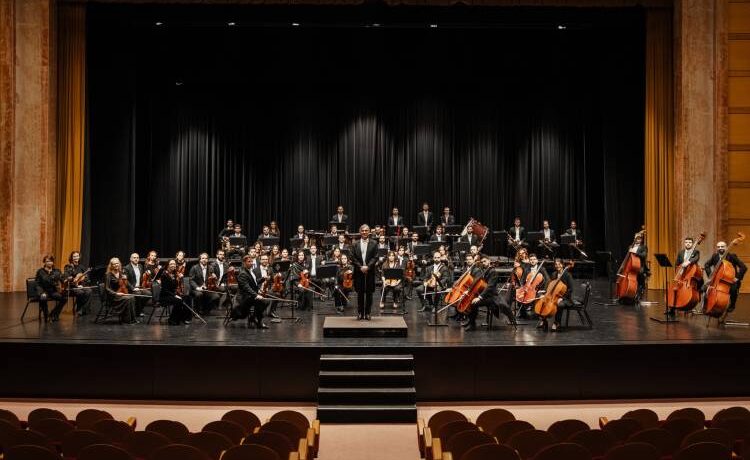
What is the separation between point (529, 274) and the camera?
12.9 meters

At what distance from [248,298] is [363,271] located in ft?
6.49

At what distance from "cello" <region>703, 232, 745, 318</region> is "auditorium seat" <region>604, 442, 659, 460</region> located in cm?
753

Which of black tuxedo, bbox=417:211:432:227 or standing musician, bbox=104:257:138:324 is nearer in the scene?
standing musician, bbox=104:257:138:324

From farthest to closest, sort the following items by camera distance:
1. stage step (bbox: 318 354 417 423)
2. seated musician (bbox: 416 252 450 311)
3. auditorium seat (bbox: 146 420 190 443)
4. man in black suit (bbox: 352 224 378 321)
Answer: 1. seated musician (bbox: 416 252 450 311)
2. man in black suit (bbox: 352 224 378 321)
3. stage step (bbox: 318 354 417 423)
4. auditorium seat (bbox: 146 420 190 443)

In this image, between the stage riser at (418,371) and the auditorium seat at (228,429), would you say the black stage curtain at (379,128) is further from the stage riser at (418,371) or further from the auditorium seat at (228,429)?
the auditorium seat at (228,429)

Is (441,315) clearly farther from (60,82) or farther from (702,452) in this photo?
(60,82)

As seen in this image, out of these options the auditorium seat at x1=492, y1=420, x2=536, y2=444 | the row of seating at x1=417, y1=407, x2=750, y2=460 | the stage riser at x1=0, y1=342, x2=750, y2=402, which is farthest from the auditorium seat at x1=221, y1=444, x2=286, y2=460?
the stage riser at x1=0, y1=342, x2=750, y2=402

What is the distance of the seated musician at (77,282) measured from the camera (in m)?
13.3

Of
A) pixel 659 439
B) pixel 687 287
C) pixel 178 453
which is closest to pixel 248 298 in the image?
pixel 687 287

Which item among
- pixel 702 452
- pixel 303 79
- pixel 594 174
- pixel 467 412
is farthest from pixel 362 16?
pixel 702 452

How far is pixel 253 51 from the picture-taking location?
20.4 metres

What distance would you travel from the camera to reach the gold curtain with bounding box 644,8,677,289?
17750 mm

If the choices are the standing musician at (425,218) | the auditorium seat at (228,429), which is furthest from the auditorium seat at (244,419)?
the standing musician at (425,218)

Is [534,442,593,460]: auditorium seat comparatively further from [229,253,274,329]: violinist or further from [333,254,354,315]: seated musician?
[333,254,354,315]: seated musician
